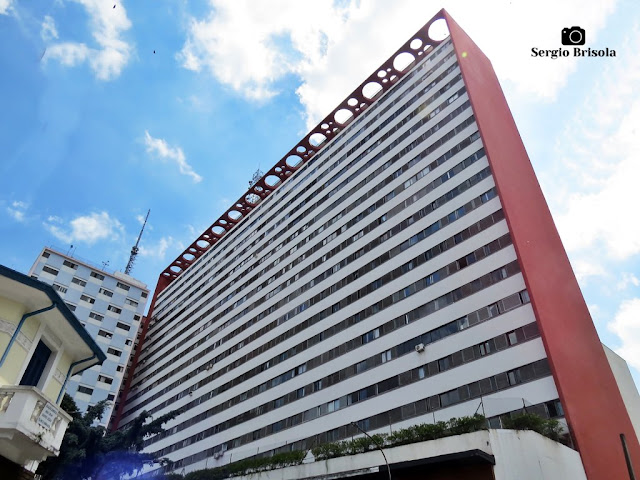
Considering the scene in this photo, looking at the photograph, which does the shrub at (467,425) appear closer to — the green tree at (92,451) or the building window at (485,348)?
the building window at (485,348)

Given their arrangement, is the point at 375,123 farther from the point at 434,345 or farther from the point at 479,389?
the point at 479,389

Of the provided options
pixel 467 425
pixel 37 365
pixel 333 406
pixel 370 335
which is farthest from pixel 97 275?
pixel 467 425

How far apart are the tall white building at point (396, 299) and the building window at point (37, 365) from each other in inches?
616

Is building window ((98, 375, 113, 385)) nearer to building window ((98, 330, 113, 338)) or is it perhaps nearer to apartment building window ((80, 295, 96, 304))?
building window ((98, 330, 113, 338))

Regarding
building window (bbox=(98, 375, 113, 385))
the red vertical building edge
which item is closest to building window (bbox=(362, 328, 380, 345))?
the red vertical building edge

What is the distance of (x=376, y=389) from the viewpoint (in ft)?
105

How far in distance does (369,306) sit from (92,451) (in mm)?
20470

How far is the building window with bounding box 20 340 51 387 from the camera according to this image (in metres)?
11.9

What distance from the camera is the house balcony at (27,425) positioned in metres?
9.67

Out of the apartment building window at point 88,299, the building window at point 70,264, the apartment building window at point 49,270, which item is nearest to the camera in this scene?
the apartment building window at point 49,270

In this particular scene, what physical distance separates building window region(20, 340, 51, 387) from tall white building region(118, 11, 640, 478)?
51.3ft

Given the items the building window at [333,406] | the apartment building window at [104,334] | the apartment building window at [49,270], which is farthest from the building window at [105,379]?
the building window at [333,406]

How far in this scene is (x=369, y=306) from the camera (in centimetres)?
3634

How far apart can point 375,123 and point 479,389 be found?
30241 millimetres
